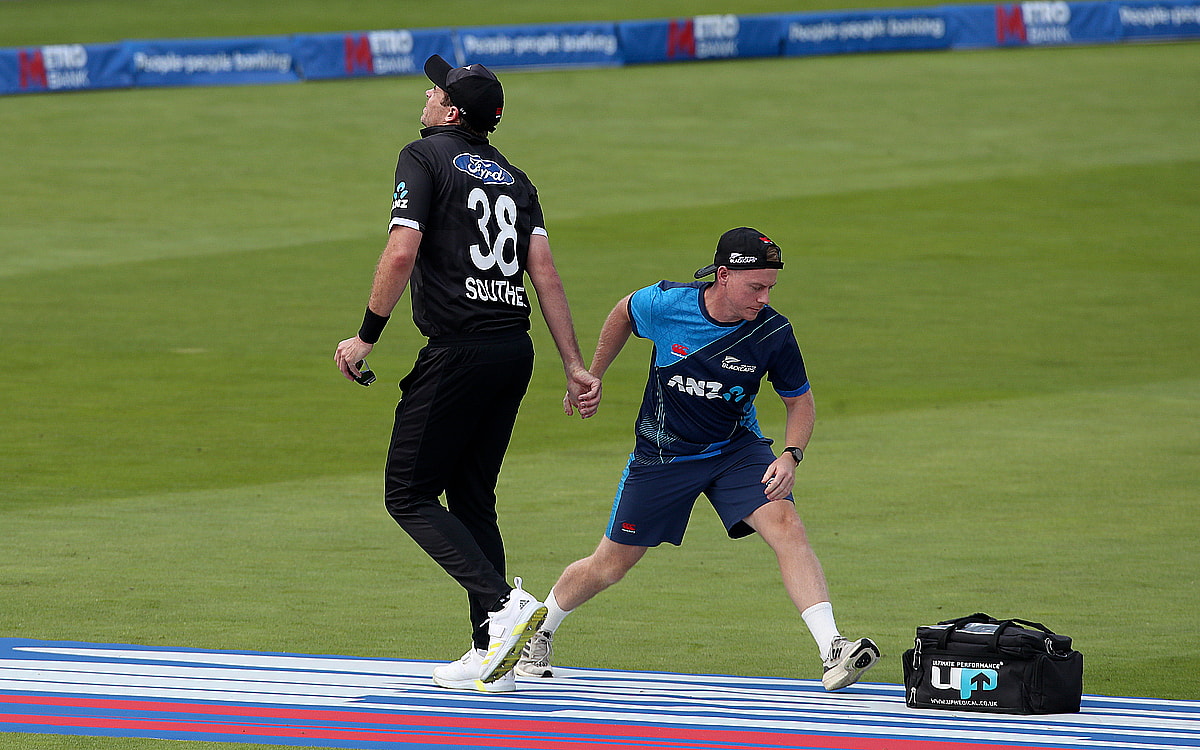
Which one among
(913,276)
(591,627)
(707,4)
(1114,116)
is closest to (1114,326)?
(913,276)

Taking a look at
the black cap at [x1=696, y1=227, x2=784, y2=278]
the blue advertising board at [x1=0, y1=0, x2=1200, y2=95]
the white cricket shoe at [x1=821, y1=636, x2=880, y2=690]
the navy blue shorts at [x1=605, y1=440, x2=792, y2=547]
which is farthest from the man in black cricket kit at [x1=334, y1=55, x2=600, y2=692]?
the blue advertising board at [x1=0, y1=0, x2=1200, y2=95]

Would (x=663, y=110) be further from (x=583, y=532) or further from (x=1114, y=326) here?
(x=583, y=532)

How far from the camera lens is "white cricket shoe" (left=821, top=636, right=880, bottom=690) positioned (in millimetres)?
7578

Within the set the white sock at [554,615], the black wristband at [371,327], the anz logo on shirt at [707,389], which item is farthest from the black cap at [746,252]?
the white sock at [554,615]

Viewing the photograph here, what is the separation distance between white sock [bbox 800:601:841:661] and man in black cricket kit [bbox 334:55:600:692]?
3.69ft

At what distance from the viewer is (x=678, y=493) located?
26.9ft

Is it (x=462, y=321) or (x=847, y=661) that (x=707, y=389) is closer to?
(x=462, y=321)

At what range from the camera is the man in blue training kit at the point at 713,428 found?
7.96 metres

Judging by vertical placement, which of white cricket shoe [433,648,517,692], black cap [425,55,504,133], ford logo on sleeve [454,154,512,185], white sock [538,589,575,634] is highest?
black cap [425,55,504,133]

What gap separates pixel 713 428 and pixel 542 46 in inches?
1417

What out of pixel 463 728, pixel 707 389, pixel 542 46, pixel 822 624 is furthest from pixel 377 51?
pixel 463 728

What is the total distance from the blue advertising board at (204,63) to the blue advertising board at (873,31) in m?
12.8

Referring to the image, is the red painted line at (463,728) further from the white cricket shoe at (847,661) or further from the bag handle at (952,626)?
the bag handle at (952,626)

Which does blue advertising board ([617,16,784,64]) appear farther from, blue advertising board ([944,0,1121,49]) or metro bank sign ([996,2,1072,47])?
metro bank sign ([996,2,1072,47])
